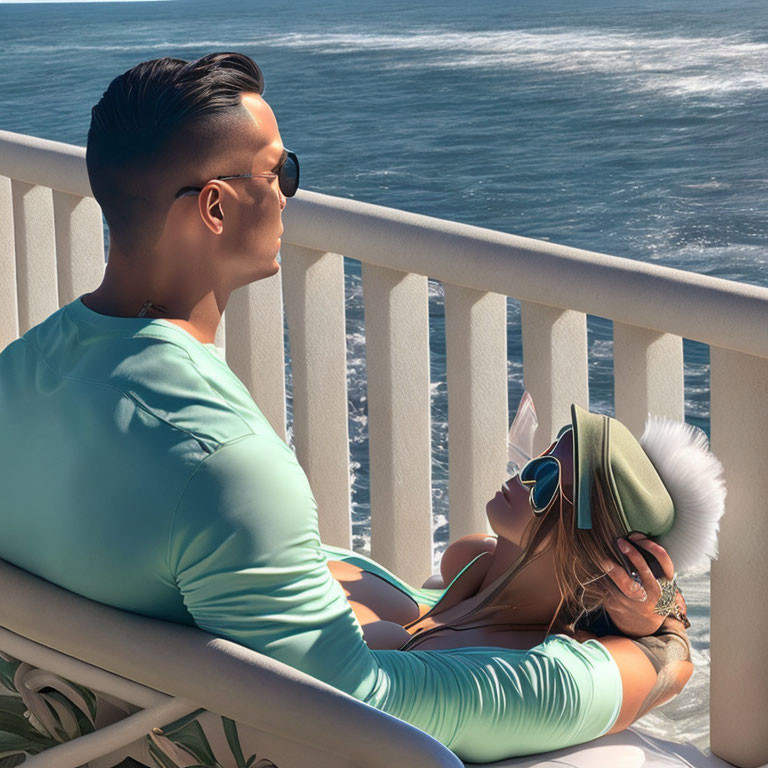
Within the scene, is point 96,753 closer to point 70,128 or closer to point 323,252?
point 323,252

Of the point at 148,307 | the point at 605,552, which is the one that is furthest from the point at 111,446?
the point at 605,552

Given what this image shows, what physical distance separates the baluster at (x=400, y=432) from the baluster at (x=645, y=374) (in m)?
0.39

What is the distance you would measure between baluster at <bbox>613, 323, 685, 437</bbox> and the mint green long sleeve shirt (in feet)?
2.19

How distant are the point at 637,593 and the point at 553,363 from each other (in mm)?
441

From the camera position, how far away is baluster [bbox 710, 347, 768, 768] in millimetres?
1547

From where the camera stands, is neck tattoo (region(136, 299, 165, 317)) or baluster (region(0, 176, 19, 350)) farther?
baluster (region(0, 176, 19, 350))

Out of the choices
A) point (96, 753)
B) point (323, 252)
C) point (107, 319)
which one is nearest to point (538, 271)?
point (323, 252)

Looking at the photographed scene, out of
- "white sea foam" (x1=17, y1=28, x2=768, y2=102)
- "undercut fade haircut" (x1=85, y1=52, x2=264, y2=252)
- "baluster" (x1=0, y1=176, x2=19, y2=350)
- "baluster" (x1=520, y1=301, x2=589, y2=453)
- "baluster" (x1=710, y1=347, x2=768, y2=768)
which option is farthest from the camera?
"white sea foam" (x1=17, y1=28, x2=768, y2=102)

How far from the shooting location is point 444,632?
153 centimetres

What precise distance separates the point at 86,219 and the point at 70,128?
13145mm

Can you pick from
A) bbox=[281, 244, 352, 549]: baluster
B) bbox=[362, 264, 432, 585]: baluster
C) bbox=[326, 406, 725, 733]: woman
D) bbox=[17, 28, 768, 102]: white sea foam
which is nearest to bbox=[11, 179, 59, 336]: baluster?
bbox=[281, 244, 352, 549]: baluster

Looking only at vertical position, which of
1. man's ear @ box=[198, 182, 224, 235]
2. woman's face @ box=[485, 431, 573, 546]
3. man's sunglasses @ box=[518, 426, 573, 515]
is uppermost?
man's ear @ box=[198, 182, 224, 235]

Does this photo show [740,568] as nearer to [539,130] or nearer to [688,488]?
[688,488]

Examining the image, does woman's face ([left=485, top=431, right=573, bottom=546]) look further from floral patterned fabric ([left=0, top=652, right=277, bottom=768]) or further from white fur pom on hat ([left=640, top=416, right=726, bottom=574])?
floral patterned fabric ([left=0, top=652, right=277, bottom=768])
